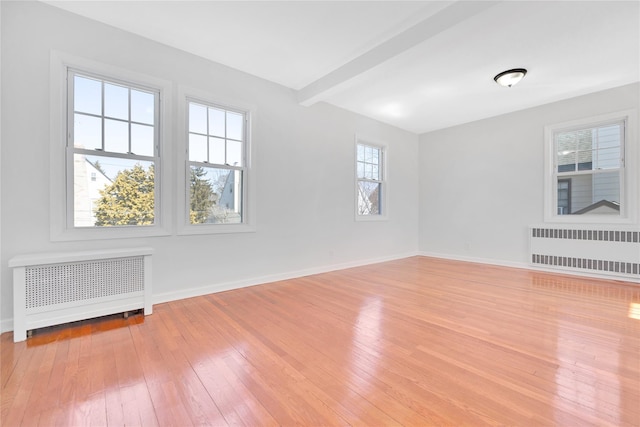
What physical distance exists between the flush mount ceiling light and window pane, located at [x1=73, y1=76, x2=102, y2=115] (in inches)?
186

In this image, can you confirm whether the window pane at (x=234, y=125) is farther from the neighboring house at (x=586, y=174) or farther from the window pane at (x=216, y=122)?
the neighboring house at (x=586, y=174)

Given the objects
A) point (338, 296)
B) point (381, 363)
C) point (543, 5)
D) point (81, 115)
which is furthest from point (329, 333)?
point (543, 5)

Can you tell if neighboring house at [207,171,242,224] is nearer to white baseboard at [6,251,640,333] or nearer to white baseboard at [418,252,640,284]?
white baseboard at [6,251,640,333]

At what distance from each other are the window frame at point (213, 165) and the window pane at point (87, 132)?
74cm

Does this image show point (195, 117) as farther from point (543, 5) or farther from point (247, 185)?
point (543, 5)

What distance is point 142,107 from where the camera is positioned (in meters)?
3.07

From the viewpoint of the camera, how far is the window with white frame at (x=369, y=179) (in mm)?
5375

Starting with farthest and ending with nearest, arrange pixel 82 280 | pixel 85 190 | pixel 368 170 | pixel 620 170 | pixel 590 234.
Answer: pixel 368 170
pixel 590 234
pixel 620 170
pixel 85 190
pixel 82 280

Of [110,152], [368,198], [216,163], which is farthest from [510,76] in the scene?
[110,152]

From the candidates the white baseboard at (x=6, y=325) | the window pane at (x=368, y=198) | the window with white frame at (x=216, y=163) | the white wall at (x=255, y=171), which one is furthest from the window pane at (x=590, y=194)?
the white baseboard at (x=6, y=325)

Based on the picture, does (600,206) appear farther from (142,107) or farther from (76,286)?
(76,286)

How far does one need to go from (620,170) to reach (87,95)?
273 inches

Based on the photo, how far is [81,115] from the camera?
2742mm

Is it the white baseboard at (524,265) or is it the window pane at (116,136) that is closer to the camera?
the window pane at (116,136)
